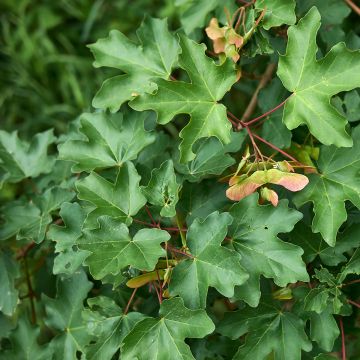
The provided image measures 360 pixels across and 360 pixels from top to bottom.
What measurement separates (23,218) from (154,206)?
421 mm

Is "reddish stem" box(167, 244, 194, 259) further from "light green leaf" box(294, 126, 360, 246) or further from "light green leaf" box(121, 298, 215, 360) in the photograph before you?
"light green leaf" box(294, 126, 360, 246)

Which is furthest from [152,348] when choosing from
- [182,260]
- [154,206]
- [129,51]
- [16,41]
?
[16,41]

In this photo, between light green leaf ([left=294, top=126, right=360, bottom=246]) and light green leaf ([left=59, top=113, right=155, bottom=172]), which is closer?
light green leaf ([left=294, top=126, right=360, bottom=246])

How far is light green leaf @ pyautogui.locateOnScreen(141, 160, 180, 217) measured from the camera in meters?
1.31

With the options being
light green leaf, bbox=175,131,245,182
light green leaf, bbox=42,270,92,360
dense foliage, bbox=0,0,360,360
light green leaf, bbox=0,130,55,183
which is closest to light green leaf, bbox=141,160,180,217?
dense foliage, bbox=0,0,360,360

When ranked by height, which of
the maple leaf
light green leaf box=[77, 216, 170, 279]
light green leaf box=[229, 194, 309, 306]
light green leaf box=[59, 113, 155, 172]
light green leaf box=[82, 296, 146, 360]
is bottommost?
light green leaf box=[82, 296, 146, 360]

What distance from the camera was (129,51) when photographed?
154 cm

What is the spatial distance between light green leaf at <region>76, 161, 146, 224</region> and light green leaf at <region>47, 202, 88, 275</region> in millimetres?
68

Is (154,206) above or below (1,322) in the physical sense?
above

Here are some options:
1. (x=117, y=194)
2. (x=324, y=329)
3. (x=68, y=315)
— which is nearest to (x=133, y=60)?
(x=117, y=194)

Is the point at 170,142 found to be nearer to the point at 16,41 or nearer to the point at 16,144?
the point at 16,144

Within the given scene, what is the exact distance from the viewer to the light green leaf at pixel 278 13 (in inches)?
54.9

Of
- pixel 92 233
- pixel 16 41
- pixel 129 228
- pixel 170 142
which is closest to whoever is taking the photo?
pixel 92 233

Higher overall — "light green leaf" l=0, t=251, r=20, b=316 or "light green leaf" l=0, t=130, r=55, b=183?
"light green leaf" l=0, t=130, r=55, b=183
